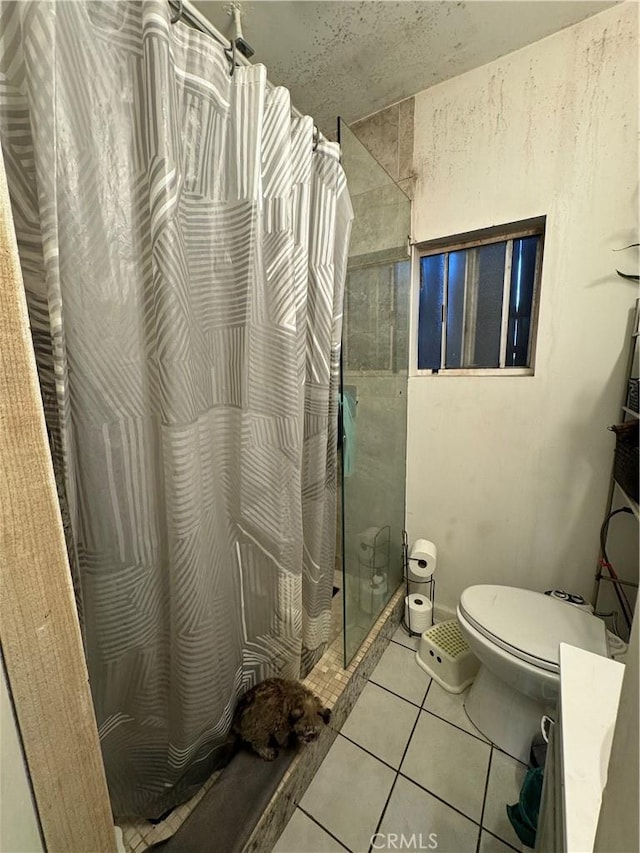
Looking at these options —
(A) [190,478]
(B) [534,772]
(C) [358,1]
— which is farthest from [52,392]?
(B) [534,772]

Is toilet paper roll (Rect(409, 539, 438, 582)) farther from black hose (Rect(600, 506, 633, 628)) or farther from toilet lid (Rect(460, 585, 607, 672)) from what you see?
black hose (Rect(600, 506, 633, 628))

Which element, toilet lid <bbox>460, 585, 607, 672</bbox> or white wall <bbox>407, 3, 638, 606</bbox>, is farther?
white wall <bbox>407, 3, 638, 606</bbox>

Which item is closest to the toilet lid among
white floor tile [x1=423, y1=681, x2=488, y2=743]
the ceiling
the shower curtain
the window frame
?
white floor tile [x1=423, y1=681, x2=488, y2=743]

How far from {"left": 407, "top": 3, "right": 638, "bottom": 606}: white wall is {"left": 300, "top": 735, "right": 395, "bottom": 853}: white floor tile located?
84 centimetres

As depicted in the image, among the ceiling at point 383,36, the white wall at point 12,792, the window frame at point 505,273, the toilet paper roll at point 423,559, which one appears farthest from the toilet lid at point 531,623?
the ceiling at point 383,36

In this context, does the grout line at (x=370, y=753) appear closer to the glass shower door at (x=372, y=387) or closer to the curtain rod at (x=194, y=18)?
the glass shower door at (x=372, y=387)

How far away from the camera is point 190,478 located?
0.75 meters

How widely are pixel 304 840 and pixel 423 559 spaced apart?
1.01m

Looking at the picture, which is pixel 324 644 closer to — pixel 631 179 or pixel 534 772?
pixel 534 772

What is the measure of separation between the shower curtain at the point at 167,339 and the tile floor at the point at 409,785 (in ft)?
1.15

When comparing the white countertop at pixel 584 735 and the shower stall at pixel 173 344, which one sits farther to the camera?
the shower stall at pixel 173 344

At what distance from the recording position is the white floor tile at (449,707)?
120cm

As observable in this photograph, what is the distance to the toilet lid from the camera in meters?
1.02

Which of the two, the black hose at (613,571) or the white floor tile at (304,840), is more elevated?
the black hose at (613,571)
